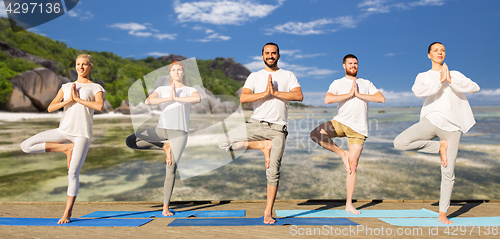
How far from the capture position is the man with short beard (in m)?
4.65

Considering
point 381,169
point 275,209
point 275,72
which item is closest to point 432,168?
point 381,169

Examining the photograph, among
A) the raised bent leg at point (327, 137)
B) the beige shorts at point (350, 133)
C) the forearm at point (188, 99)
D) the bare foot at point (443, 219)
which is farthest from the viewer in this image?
the raised bent leg at point (327, 137)

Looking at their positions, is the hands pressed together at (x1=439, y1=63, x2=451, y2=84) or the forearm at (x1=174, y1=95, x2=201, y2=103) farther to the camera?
the forearm at (x1=174, y1=95, x2=201, y2=103)

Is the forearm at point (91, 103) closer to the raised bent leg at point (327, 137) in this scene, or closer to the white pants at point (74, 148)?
the white pants at point (74, 148)

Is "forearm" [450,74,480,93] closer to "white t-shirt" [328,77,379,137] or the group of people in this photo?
the group of people

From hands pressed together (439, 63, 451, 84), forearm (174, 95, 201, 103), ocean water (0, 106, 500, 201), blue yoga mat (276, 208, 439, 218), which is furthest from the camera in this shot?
ocean water (0, 106, 500, 201)

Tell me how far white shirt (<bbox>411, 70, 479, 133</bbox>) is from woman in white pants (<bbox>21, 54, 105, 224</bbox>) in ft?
15.7

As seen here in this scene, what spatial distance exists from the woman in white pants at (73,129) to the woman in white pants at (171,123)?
0.75 m

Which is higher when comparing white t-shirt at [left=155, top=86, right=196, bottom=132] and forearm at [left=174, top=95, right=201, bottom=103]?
forearm at [left=174, top=95, right=201, bottom=103]

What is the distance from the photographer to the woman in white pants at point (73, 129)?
13.6 feet

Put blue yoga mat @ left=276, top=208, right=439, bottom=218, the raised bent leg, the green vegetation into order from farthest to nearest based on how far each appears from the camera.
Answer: the green vegetation
the raised bent leg
blue yoga mat @ left=276, top=208, right=439, bottom=218

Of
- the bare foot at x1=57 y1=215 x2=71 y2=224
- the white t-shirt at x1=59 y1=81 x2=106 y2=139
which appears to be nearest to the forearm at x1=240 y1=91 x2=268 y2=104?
the white t-shirt at x1=59 y1=81 x2=106 y2=139

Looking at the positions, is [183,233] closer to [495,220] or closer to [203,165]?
[203,165]

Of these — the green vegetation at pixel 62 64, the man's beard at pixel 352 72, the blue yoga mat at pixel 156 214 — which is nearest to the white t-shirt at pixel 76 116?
the blue yoga mat at pixel 156 214
